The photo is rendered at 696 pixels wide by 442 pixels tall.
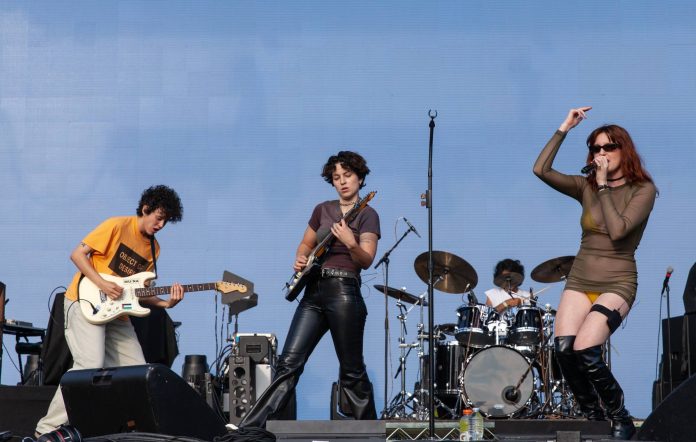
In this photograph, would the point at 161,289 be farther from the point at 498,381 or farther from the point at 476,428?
the point at 498,381

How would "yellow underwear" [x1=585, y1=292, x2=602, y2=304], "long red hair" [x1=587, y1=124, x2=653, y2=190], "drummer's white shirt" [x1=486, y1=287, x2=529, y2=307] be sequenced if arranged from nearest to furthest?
"yellow underwear" [x1=585, y1=292, x2=602, y2=304] → "long red hair" [x1=587, y1=124, x2=653, y2=190] → "drummer's white shirt" [x1=486, y1=287, x2=529, y2=307]

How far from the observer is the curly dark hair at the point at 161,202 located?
6.59 m

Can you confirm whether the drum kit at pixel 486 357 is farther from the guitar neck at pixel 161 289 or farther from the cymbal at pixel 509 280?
the guitar neck at pixel 161 289

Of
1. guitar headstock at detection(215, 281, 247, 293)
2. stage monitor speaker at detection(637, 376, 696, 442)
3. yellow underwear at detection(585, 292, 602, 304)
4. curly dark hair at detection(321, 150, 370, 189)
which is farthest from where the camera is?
guitar headstock at detection(215, 281, 247, 293)

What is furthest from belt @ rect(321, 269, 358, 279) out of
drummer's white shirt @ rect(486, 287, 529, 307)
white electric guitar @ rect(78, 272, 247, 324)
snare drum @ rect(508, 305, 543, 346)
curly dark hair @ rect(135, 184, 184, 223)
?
drummer's white shirt @ rect(486, 287, 529, 307)

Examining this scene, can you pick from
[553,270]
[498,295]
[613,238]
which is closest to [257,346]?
[553,270]

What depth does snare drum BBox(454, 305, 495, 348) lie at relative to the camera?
917 centimetres

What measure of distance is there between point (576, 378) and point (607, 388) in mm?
159

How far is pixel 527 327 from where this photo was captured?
8883 millimetres

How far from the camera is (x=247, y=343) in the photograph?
8391 millimetres

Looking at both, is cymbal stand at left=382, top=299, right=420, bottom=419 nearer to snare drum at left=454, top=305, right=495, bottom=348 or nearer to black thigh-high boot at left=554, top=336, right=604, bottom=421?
snare drum at left=454, top=305, right=495, bottom=348

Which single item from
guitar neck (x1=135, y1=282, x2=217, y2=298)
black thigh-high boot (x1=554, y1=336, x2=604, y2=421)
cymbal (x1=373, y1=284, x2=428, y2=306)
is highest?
guitar neck (x1=135, y1=282, x2=217, y2=298)

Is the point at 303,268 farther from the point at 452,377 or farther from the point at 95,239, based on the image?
the point at 452,377

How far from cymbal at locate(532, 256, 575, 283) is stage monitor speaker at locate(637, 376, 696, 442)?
5.56 m
